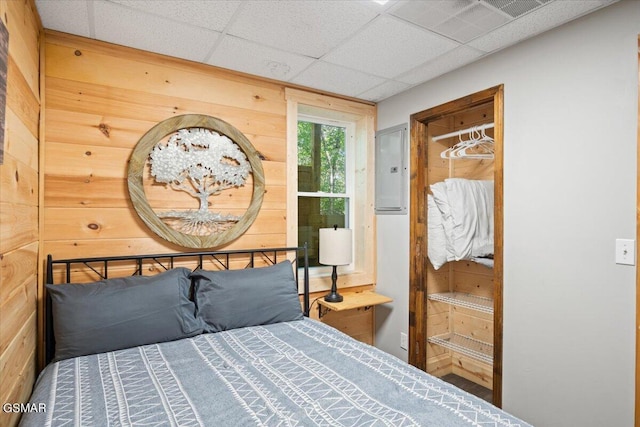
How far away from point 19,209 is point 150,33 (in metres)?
1.20

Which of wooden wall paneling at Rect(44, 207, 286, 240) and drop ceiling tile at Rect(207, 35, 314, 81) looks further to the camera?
drop ceiling tile at Rect(207, 35, 314, 81)

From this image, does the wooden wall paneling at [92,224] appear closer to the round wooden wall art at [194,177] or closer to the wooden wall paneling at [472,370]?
the round wooden wall art at [194,177]

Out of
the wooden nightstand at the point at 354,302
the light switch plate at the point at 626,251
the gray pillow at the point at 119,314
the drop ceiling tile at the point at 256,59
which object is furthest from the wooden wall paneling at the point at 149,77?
the light switch plate at the point at 626,251

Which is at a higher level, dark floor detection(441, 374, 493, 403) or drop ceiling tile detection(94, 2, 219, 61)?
drop ceiling tile detection(94, 2, 219, 61)

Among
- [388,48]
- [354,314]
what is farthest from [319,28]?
[354,314]

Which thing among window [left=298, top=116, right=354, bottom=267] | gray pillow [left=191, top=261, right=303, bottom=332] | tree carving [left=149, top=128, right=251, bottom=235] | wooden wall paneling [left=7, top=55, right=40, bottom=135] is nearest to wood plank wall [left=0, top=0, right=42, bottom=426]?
wooden wall paneling [left=7, top=55, right=40, bottom=135]

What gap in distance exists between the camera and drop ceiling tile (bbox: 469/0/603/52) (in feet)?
5.79

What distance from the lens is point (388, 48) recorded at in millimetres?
2221

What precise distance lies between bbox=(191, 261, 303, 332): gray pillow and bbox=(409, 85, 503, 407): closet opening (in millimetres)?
1155

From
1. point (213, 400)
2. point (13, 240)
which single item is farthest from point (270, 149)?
point (213, 400)

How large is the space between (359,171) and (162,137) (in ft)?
5.73

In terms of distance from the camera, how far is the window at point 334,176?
3.04m

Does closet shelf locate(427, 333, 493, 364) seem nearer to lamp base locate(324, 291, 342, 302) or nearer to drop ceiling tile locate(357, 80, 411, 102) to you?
lamp base locate(324, 291, 342, 302)

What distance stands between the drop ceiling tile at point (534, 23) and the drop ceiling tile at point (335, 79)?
2.72 feet
